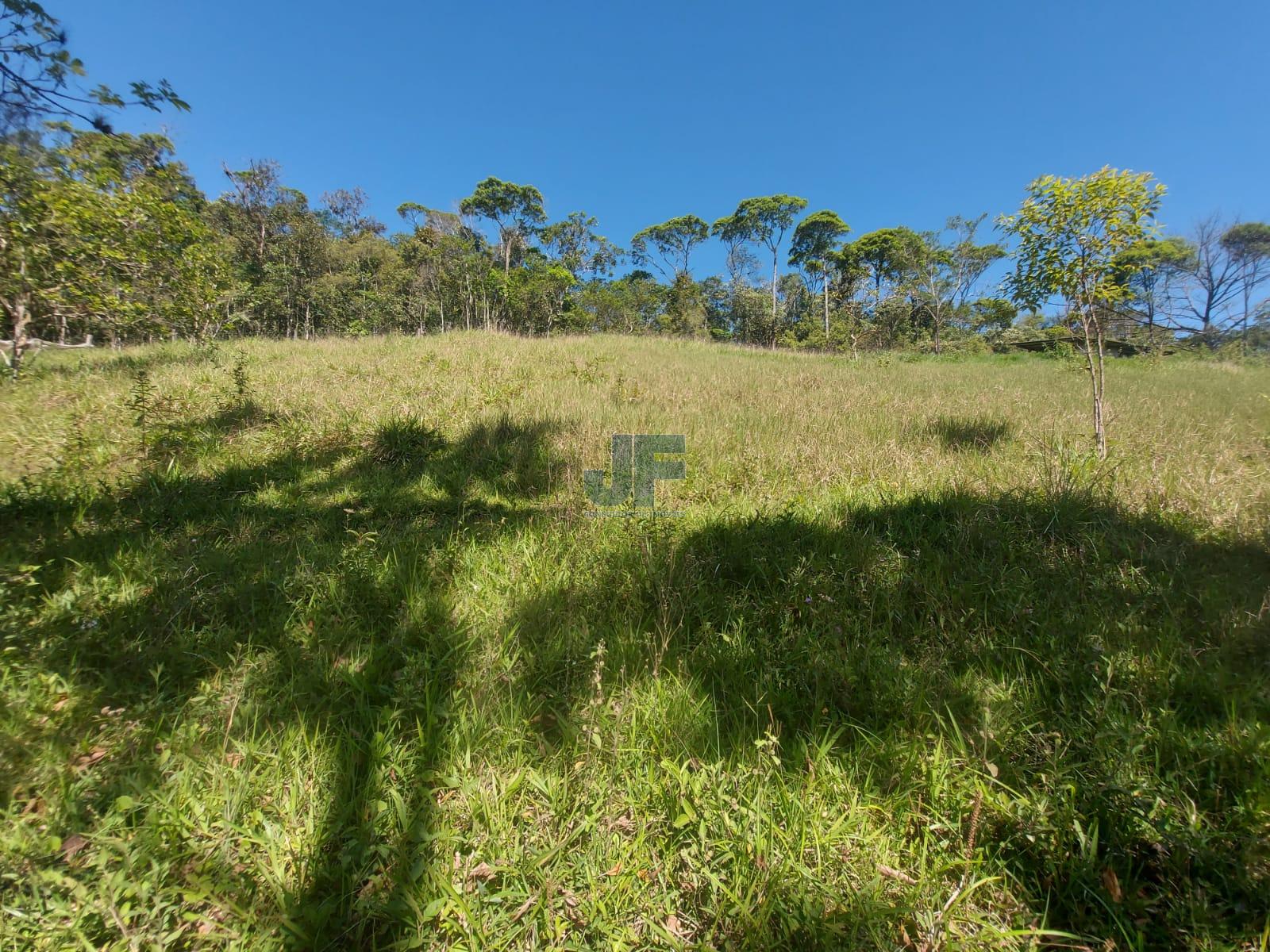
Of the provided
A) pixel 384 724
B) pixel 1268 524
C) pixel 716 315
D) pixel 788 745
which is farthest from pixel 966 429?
pixel 716 315

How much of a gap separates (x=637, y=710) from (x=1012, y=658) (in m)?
1.58

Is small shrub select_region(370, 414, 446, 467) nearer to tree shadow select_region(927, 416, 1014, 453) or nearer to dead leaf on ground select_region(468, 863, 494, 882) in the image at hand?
dead leaf on ground select_region(468, 863, 494, 882)

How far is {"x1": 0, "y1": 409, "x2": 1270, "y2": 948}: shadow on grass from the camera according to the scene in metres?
1.13

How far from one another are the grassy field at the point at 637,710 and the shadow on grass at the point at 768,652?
14 millimetres

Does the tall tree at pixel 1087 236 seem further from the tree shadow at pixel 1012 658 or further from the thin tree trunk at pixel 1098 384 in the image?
the tree shadow at pixel 1012 658

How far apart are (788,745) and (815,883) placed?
0.42 m

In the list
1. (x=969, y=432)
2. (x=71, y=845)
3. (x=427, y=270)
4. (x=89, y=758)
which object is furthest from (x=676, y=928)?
(x=427, y=270)

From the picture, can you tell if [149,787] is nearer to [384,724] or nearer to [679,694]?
[384,724]

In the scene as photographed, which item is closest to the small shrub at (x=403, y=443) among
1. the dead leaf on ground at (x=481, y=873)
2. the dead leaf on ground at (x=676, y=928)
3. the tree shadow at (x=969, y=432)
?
the dead leaf on ground at (x=481, y=873)

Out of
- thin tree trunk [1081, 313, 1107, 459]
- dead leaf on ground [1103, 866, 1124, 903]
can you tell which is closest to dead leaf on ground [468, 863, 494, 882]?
dead leaf on ground [1103, 866, 1124, 903]

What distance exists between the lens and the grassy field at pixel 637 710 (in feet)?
3.51

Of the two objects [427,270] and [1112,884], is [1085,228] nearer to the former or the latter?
[1112,884]

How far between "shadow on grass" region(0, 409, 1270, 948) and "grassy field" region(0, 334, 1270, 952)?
14 mm

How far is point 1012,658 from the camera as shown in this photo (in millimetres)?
1781
